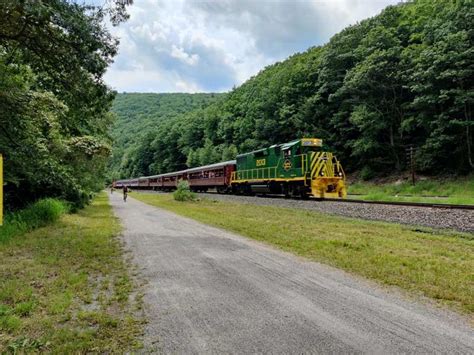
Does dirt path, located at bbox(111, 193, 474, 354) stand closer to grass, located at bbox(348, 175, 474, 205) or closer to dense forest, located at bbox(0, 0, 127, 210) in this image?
dense forest, located at bbox(0, 0, 127, 210)

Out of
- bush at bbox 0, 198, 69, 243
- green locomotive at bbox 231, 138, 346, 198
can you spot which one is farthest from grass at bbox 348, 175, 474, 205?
bush at bbox 0, 198, 69, 243

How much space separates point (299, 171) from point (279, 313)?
19517mm

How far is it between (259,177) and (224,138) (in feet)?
158

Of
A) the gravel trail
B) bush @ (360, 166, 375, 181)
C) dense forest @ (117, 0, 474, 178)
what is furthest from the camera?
bush @ (360, 166, 375, 181)

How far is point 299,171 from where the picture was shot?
23.5 metres

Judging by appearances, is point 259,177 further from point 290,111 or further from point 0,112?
point 290,111

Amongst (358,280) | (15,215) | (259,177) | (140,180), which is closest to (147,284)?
(358,280)

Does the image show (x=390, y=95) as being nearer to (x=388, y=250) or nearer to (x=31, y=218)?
(x=388, y=250)

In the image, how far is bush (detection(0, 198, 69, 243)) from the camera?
10.9m

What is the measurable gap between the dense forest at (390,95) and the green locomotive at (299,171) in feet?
40.1

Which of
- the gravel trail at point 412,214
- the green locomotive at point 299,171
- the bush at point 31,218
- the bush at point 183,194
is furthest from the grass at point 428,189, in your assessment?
the bush at point 31,218

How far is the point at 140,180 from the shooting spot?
7494 cm

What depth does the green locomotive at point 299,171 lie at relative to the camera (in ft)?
74.4

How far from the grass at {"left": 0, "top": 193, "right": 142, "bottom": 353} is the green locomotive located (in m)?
15.7
